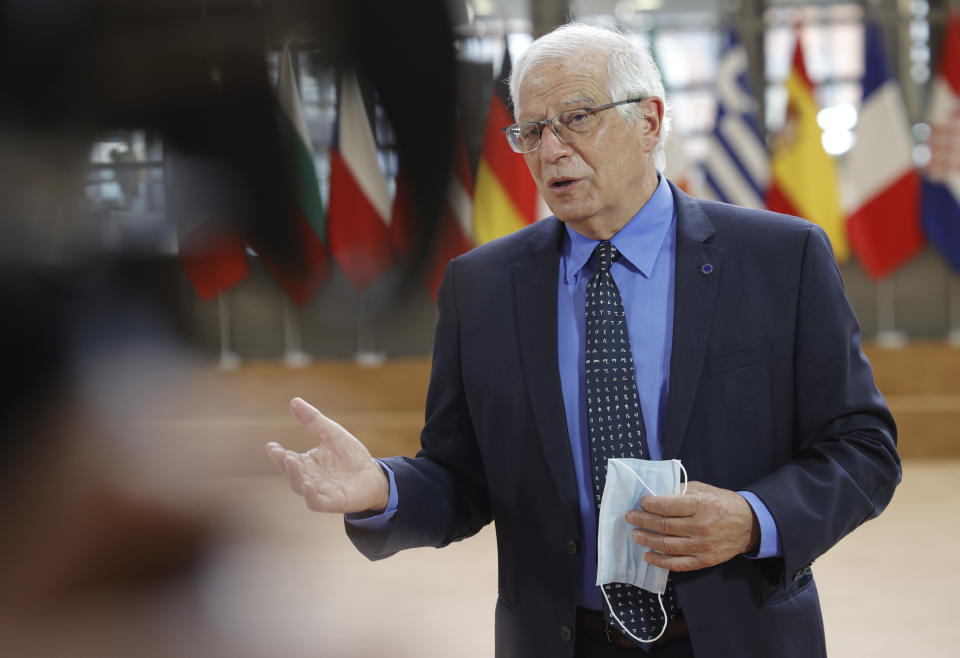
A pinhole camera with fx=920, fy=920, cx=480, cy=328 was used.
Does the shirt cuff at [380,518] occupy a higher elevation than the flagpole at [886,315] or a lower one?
higher

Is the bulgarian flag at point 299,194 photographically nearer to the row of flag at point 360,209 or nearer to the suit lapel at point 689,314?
the row of flag at point 360,209

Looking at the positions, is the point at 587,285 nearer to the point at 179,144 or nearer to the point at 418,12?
the point at 179,144

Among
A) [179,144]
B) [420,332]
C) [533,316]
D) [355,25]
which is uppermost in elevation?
[355,25]

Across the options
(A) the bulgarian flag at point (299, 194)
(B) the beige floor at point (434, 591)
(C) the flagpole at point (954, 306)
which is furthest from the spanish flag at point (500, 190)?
(C) the flagpole at point (954, 306)

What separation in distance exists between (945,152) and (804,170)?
114 cm

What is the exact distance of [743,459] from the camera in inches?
55.2

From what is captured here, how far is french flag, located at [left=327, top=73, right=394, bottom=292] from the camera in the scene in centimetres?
734

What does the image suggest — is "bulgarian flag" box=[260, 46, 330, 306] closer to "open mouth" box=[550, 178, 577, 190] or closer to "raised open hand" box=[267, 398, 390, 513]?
"open mouth" box=[550, 178, 577, 190]

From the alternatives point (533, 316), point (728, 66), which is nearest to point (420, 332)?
point (728, 66)

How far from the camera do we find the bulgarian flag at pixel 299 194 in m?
7.25

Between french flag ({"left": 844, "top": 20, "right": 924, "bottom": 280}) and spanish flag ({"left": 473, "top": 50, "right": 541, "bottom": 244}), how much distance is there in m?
2.59

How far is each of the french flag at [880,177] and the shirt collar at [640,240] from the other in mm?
6344

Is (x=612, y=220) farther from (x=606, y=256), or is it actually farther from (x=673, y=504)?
(x=673, y=504)

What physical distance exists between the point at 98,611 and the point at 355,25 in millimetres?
5229
